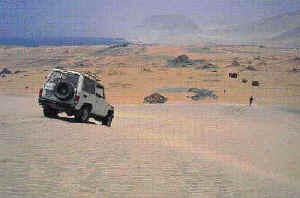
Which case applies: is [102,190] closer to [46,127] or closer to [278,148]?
[46,127]

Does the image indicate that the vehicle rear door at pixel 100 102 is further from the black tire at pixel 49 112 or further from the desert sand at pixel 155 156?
the black tire at pixel 49 112

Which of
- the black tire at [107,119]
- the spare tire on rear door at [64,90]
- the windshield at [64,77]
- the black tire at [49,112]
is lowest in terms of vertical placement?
the black tire at [107,119]

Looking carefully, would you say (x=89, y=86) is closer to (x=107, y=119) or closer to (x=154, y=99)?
(x=107, y=119)

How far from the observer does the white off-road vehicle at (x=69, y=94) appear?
14172 mm

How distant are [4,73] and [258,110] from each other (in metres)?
43.3

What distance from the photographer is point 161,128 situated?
62.3 ft

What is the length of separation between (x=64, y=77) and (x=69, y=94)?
0.82 m

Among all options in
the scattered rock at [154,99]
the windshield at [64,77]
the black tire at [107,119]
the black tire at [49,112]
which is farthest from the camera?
the scattered rock at [154,99]

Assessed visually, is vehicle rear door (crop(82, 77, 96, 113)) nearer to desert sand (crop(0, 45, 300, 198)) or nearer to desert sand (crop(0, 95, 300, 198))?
desert sand (crop(0, 45, 300, 198))

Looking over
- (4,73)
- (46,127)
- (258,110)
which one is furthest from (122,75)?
(46,127)

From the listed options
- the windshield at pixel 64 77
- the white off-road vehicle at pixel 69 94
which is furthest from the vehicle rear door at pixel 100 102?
the windshield at pixel 64 77

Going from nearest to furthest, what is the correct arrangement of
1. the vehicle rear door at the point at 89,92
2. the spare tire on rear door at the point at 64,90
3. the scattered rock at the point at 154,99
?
the spare tire on rear door at the point at 64,90 → the vehicle rear door at the point at 89,92 → the scattered rock at the point at 154,99

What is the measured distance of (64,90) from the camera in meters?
14.2

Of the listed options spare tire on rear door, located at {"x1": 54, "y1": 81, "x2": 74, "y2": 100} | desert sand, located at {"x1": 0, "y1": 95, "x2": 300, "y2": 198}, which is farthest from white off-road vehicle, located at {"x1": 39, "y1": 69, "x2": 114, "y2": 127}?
desert sand, located at {"x1": 0, "y1": 95, "x2": 300, "y2": 198}
